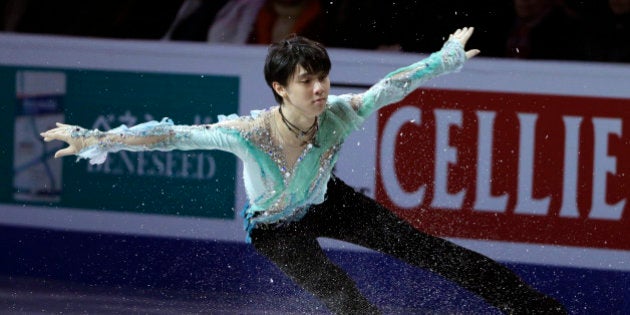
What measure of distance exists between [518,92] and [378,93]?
1638 mm

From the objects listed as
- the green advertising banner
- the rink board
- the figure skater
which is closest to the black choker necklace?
the figure skater

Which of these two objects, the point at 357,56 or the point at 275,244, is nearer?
the point at 275,244

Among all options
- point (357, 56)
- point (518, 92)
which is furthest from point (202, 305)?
point (518, 92)

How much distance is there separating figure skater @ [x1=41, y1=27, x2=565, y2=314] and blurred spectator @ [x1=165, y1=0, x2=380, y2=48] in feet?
5.99

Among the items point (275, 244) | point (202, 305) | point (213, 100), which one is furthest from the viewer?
point (213, 100)

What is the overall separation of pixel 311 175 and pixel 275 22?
2266 millimetres

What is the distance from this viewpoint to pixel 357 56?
6316 mm

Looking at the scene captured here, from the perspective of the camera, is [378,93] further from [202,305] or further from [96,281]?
[96,281]

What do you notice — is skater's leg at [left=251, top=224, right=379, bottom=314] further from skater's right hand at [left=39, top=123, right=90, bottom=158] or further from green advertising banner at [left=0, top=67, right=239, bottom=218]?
green advertising banner at [left=0, top=67, right=239, bottom=218]

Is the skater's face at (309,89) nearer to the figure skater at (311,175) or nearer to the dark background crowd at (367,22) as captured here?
the figure skater at (311,175)

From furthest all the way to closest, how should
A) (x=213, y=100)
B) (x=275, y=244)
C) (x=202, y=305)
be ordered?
(x=213, y=100) → (x=202, y=305) → (x=275, y=244)

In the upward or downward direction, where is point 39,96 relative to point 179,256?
upward

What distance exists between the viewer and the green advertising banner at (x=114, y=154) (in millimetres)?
6480

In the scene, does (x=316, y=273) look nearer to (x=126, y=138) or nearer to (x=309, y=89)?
(x=309, y=89)
